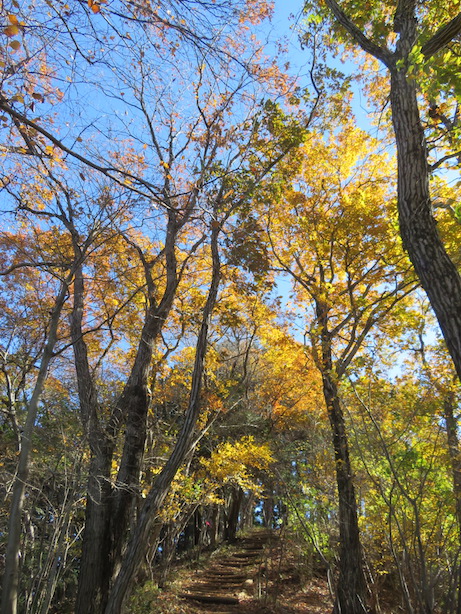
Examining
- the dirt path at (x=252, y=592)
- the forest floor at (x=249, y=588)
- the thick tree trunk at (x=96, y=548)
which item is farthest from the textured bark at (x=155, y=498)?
the dirt path at (x=252, y=592)

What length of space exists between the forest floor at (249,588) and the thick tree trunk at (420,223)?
7.58 metres

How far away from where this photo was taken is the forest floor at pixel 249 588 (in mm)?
8141

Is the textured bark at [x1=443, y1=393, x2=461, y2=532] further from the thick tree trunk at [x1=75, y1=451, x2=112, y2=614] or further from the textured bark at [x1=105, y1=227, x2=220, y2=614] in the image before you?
the thick tree trunk at [x1=75, y1=451, x2=112, y2=614]

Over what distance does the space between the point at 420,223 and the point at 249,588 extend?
10931 millimetres

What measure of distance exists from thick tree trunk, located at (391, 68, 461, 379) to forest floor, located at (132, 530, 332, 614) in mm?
7584

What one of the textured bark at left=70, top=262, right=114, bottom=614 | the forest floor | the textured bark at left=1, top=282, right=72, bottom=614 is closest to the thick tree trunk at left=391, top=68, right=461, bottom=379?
the textured bark at left=70, top=262, right=114, bottom=614

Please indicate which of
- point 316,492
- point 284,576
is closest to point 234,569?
point 284,576

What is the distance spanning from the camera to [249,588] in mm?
9859

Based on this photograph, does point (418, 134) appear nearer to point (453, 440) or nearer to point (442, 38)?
point (442, 38)

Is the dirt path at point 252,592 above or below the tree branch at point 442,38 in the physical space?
below

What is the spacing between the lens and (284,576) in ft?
33.7

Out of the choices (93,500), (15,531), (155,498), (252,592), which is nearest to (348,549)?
(155,498)

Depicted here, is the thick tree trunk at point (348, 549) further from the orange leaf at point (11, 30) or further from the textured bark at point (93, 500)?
the orange leaf at point (11, 30)

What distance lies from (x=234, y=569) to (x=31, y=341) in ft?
32.4
